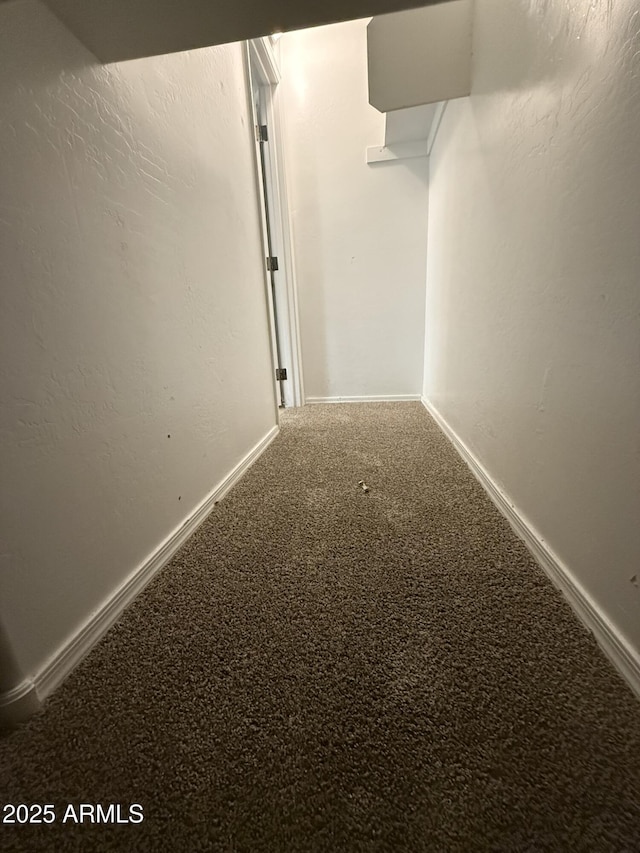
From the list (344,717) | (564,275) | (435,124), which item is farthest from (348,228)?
(344,717)

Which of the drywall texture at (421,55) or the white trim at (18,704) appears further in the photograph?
the drywall texture at (421,55)

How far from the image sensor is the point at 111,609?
0.76 meters

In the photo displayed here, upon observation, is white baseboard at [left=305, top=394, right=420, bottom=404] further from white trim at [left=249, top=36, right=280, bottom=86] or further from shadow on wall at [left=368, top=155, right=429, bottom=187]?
white trim at [left=249, top=36, right=280, bottom=86]

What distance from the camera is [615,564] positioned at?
23.9 inches

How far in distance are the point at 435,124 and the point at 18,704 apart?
3.00 m

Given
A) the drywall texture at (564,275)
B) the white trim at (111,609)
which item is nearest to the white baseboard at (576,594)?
the drywall texture at (564,275)

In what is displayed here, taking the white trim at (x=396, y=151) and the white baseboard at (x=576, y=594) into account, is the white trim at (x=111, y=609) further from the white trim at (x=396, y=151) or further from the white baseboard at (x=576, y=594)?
the white trim at (x=396, y=151)

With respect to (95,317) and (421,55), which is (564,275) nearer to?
(95,317)

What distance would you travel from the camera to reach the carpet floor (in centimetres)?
42

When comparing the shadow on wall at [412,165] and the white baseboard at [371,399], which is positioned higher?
the shadow on wall at [412,165]

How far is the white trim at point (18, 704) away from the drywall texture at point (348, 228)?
8.12 feet

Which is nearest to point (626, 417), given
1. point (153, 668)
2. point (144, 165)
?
point (153, 668)

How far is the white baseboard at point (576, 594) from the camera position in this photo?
0.57 meters

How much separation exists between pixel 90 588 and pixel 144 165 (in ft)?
3.60
